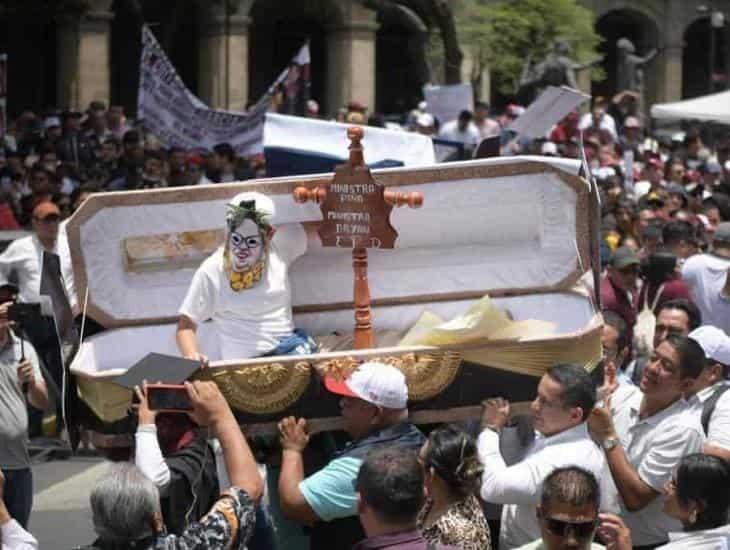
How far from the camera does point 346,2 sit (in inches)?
1453

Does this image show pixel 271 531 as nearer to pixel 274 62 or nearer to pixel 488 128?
pixel 488 128

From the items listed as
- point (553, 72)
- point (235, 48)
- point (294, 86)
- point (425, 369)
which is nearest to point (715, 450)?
point (425, 369)

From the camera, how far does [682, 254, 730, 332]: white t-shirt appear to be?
36.1 ft

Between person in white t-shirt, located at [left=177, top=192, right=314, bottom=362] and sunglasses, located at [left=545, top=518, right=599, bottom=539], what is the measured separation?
2.48 metres

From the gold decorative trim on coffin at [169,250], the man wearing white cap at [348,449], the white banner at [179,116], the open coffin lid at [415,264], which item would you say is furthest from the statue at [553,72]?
the man wearing white cap at [348,449]

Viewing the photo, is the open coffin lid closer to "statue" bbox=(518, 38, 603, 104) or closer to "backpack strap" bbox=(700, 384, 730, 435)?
"backpack strap" bbox=(700, 384, 730, 435)

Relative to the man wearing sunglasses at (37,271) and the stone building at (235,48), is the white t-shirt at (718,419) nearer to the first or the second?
the man wearing sunglasses at (37,271)

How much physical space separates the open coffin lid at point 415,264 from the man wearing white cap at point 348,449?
1.90 ft

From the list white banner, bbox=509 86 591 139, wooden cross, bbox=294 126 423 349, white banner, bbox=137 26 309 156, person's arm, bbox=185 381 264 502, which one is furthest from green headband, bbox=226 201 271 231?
white banner, bbox=137 26 309 156

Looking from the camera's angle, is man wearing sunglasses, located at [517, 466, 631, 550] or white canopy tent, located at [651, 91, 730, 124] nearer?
man wearing sunglasses, located at [517, 466, 631, 550]

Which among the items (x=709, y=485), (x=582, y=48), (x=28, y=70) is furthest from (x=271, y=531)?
(x=28, y=70)

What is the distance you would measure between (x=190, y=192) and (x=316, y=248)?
72cm

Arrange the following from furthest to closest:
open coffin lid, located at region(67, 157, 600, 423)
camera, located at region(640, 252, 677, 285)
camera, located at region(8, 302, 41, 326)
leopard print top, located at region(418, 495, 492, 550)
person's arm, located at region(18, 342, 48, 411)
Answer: camera, located at region(640, 252, 677, 285), camera, located at region(8, 302, 41, 326), person's arm, located at region(18, 342, 48, 411), open coffin lid, located at region(67, 157, 600, 423), leopard print top, located at region(418, 495, 492, 550)

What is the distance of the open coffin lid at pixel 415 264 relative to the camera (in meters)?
7.40
